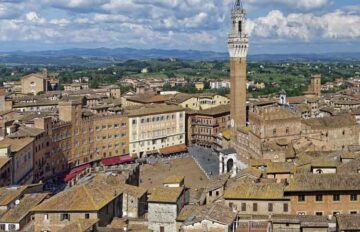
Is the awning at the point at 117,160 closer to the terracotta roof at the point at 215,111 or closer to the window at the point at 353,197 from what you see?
the terracotta roof at the point at 215,111

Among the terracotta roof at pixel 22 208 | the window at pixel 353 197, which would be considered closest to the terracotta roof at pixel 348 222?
the window at pixel 353 197

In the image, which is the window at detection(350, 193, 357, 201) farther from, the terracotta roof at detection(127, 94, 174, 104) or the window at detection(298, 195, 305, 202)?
the terracotta roof at detection(127, 94, 174, 104)

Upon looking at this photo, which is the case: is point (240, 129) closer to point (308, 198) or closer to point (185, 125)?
point (185, 125)

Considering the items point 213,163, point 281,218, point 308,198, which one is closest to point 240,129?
point 213,163

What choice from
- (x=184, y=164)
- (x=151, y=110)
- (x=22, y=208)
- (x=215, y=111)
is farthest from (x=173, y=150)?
(x=22, y=208)

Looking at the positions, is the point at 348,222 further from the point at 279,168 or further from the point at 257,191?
the point at 279,168

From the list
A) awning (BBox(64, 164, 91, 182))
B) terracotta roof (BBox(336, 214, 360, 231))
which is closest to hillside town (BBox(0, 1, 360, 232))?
terracotta roof (BBox(336, 214, 360, 231))
